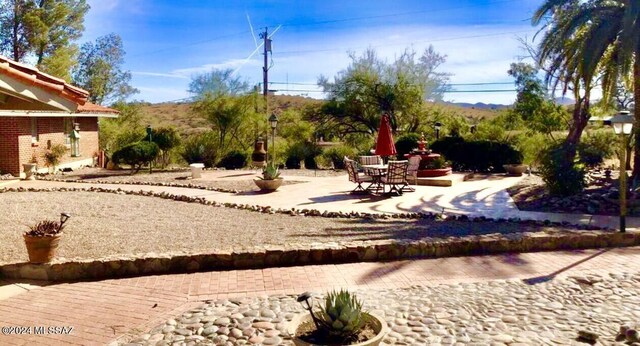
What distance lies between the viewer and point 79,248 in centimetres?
→ 694

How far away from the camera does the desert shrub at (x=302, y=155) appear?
2186cm

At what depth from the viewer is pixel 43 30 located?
2448cm

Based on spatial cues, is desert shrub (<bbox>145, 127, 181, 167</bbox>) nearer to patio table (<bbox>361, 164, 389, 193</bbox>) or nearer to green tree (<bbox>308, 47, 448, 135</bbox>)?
green tree (<bbox>308, 47, 448, 135</bbox>)

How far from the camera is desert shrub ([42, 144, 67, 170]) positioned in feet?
61.1

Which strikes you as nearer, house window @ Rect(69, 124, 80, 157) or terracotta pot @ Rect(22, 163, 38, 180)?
terracotta pot @ Rect(22, 163, 38, 180)

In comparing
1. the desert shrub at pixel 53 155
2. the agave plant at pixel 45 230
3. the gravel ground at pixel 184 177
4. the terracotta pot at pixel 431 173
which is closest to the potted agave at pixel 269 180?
the gravel ground at pixel 184 177

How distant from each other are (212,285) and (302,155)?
55.5 ft

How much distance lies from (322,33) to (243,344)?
3268 centimetres

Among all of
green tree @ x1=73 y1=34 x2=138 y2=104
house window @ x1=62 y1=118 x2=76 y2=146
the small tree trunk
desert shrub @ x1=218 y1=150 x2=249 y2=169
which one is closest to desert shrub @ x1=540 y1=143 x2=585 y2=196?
the small tree trunk

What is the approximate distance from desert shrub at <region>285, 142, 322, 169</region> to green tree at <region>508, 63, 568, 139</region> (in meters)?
9.69

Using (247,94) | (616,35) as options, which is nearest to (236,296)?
(616,35)

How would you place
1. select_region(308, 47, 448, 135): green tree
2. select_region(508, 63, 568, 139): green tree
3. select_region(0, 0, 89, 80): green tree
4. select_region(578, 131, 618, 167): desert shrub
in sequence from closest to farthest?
A: 1. select_region(578, 131, 618, 167): desert shrub
2. select_region(508, 63, 568, 139): green tree
3. select_region(0, 0, 89, 80): green tree
4. select_region(308, 47, 448, 135): green tree

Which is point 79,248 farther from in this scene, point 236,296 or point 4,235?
point 236,296

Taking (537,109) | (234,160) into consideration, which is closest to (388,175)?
(234,160)
